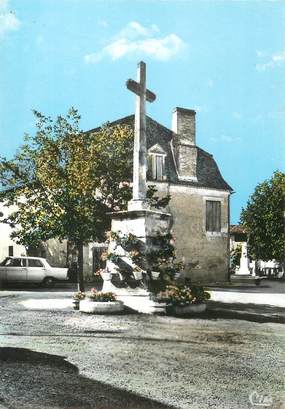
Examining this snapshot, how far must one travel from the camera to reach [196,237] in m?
22.2

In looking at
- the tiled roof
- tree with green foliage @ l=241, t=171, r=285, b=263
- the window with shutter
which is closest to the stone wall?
the window with shutter

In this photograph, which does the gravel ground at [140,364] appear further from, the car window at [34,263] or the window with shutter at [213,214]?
the window with shutter at [213,214]

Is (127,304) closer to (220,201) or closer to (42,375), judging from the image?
(42,375)

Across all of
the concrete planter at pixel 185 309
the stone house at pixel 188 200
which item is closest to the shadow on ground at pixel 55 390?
the concrete planter at pixel 185 309

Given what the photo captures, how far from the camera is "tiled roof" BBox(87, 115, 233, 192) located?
2316 centimetres

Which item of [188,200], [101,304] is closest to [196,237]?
[188,200]

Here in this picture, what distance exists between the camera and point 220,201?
24.4 m

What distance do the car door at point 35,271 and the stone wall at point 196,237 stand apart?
22.7ft

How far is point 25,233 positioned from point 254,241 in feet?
66.0

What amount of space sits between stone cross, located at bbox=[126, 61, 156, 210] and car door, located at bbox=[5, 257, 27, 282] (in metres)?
9.64

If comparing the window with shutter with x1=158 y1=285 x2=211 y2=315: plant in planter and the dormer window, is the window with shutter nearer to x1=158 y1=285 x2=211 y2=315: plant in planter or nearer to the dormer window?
the dormer window

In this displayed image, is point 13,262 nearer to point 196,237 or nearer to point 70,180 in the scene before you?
point 70,180

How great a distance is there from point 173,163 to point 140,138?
1403cm

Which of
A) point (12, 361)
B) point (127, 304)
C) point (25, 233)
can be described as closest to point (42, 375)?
point (12, 361)
